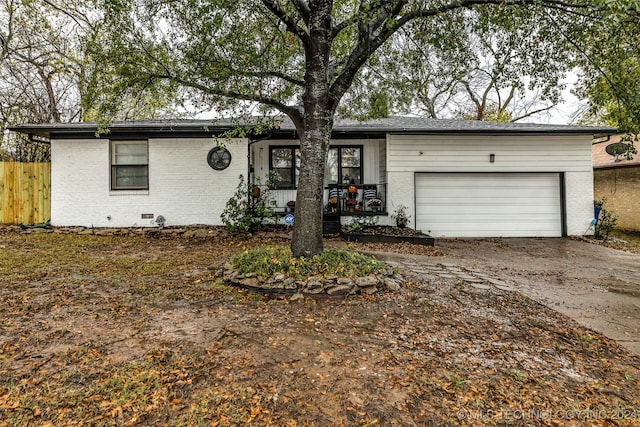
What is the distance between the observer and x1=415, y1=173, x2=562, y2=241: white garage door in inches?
417

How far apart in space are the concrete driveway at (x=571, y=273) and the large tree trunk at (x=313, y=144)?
311 centimetres

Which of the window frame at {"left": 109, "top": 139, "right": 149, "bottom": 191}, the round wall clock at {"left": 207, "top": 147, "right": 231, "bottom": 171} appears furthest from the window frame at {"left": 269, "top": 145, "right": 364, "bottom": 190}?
the window frame at {"left": 109, "top": 139, "right": 149, "bottom": 191}

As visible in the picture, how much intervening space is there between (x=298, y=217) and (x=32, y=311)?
11.0 feet

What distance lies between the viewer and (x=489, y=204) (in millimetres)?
10617

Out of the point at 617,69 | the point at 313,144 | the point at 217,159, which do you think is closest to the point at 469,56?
the point at 617,69

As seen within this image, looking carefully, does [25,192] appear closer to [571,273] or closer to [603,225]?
[571,273]

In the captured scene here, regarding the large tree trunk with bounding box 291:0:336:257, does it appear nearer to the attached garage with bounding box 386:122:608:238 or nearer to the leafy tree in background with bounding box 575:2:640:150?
the leafy tree in background with bounding box 575:2:640:150

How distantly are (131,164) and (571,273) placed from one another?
11.1 m

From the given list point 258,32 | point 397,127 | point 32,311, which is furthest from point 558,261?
point 32,311

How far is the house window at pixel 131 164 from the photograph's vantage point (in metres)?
9.90

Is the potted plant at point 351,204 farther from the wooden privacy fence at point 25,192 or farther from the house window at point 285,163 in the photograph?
the wooden privacy fence at point 25,192

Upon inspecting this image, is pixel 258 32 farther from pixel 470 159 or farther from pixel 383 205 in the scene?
pixel 470 159

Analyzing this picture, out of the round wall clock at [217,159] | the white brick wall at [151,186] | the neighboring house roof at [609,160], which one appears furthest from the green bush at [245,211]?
the neighboring house roof at [609,160]

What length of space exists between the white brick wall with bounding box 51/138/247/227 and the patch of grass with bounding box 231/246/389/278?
513cm
